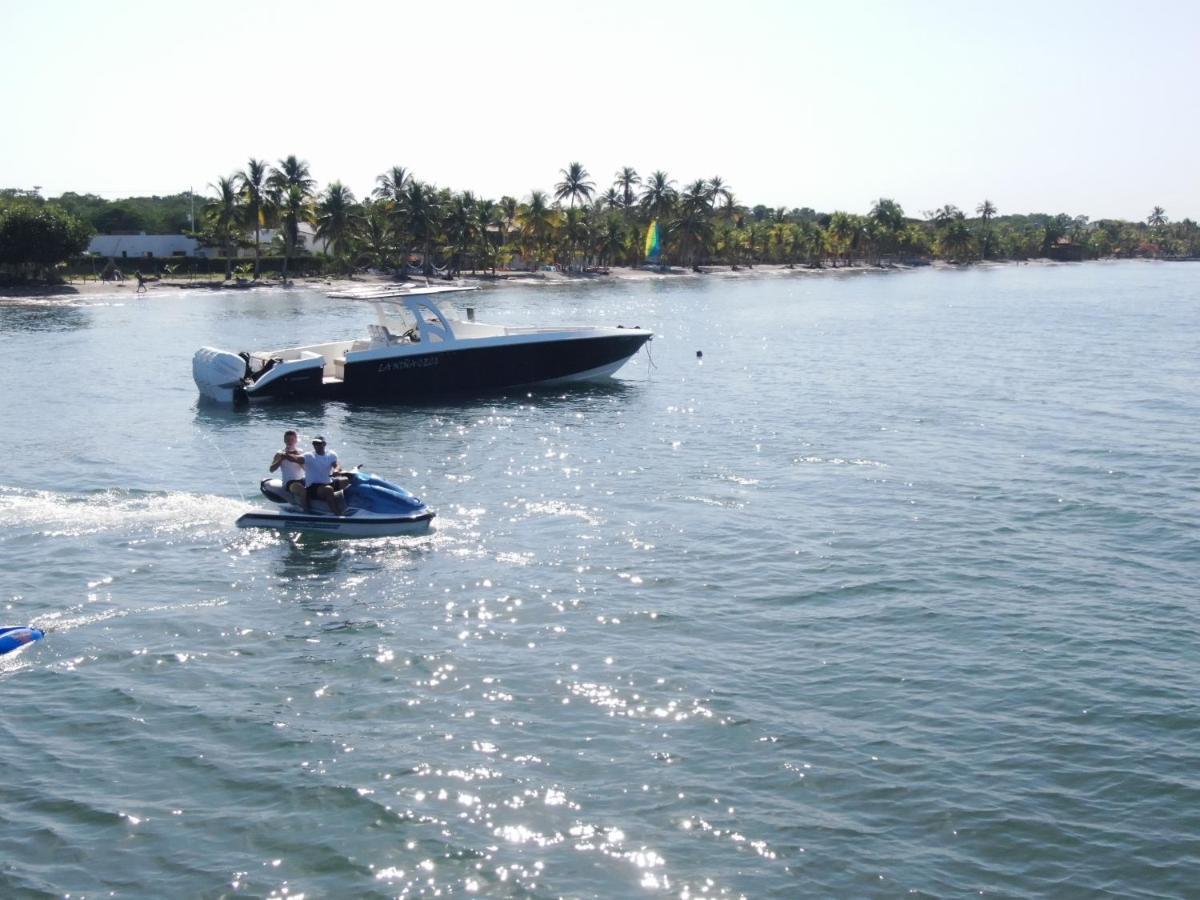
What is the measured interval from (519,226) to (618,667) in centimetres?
11777

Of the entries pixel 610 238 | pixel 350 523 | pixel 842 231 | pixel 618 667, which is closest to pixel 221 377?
pixel 350 523

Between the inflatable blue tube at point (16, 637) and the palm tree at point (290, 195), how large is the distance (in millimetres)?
86229

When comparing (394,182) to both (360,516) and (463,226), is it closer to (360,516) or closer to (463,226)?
(463,226)

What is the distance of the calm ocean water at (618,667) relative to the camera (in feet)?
36.0

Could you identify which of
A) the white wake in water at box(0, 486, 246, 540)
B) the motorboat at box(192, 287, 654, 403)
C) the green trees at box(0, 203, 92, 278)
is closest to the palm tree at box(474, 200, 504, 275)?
the green trees at box(0, 203, 92, 278)

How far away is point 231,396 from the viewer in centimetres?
3556

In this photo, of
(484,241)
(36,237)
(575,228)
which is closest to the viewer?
(36,237)

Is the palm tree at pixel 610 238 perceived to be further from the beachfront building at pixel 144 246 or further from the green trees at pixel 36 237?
the green trees at pixel 36 237

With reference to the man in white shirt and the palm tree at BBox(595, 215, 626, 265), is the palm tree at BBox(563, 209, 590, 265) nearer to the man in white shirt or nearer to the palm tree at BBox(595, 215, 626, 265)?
the palm tree at BBox(595, 215, 626, 265)

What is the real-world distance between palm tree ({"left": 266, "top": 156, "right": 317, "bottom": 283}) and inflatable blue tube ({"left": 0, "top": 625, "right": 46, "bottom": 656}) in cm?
8623

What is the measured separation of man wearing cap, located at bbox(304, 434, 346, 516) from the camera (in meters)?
20.5

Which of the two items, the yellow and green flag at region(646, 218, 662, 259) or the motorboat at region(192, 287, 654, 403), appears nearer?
the motorboat at region(192, 287, 654, 403)

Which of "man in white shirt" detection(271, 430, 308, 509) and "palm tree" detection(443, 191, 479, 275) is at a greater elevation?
"palm tree" detection(443, 191, 479, 275)

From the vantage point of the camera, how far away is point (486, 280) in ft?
375
